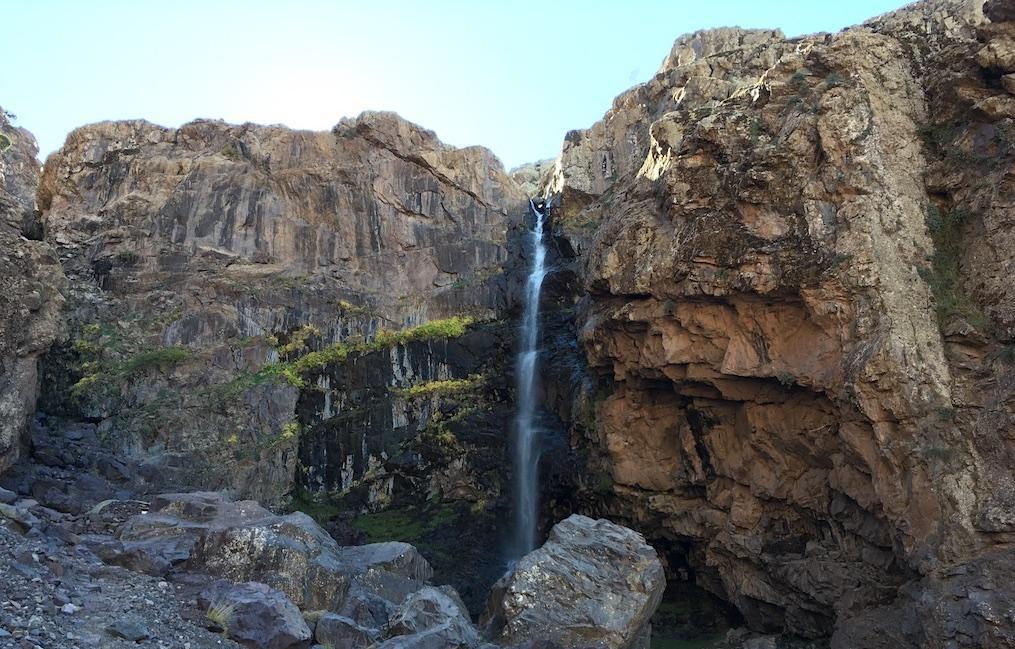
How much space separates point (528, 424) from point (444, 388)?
16.3ft

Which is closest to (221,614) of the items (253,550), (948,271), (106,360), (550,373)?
(253,550)

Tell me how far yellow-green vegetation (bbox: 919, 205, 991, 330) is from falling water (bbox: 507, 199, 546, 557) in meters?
16.7

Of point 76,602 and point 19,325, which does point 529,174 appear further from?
point 76,602

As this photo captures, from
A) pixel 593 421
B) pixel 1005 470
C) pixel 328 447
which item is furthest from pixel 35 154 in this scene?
pixel 1005 470

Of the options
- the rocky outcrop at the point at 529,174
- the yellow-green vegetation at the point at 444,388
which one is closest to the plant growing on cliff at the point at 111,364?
the yellow-green vegetation at the point at 444,388

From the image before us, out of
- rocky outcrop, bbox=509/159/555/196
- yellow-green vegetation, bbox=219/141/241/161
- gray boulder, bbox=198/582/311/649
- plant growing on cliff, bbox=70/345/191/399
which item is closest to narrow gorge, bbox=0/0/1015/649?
gray boulder, bbox=198/582/311/649

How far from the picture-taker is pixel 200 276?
37938 mm

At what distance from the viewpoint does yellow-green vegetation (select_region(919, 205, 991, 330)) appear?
18.2m

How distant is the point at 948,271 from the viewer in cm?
1898

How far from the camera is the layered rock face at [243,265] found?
33.3 meters

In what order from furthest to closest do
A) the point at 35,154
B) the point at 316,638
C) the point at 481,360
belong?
1. the point at 35,154
2. the point at 481,360
3. the point at 316,638

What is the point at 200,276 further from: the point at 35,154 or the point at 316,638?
the point at 35,154

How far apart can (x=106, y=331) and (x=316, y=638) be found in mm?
28204

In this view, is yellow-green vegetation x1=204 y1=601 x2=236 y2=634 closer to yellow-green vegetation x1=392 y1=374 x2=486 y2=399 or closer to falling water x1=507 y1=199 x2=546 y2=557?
falling water x1=507 y1=199 x2=546 y2=557
